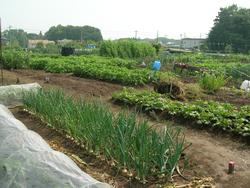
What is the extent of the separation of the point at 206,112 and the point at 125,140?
8.99 feet

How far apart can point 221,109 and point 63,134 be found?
2.46 metres

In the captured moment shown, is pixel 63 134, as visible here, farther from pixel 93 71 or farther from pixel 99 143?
pixel 93 71

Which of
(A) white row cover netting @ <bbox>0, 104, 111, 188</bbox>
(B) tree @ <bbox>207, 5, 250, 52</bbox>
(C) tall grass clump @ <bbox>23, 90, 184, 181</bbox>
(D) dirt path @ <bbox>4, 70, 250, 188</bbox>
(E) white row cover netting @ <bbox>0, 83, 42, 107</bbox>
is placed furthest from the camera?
(B) tree @ <bbox>207, 5, 250, 52</bbox>

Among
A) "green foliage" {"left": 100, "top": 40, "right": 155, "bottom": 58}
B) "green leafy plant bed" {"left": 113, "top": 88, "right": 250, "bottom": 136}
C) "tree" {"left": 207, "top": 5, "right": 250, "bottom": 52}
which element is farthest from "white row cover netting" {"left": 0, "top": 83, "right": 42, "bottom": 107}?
"tree" {"left": 207, "top": 5, "right": 250, "bottom": 52}

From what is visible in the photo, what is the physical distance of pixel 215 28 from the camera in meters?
46.5

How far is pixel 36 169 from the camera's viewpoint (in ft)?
9.80

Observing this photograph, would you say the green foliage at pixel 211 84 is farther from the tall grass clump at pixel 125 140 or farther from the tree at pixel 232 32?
the tree at pixel 232 32

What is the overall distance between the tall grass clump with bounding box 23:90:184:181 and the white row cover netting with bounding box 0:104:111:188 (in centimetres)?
66

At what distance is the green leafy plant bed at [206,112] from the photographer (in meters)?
5.44

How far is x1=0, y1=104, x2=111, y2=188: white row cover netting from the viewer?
2766 millimetres

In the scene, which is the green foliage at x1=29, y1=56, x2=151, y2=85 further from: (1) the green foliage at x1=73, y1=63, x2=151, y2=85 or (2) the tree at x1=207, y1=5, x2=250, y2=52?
(2) the tree at x1=207, y1=5, x2=250, y2=52

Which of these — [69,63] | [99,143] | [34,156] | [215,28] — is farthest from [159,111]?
[215,28]

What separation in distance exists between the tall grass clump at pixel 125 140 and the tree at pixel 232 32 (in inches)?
1532

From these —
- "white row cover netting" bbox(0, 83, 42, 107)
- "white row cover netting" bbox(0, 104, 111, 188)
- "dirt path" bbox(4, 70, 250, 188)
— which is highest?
"white row cover netting" bbox(0, 104, 111, 188)
